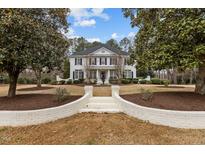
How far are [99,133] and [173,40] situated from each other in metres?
4.17

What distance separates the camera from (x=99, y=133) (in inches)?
238

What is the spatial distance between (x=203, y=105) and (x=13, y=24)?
21.7 ft

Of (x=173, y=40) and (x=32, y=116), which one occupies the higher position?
(x=173, y=40)

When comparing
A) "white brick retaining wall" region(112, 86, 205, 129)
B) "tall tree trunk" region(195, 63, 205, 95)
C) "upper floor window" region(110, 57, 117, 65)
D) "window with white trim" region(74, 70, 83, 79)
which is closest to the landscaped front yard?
"white brick retaining wall" region(112, 86, 205, 129)

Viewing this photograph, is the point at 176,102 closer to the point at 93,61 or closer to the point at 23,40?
the point at 23,40

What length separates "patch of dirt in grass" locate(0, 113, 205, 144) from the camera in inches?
225

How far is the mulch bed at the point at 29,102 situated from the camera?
23.9 feet

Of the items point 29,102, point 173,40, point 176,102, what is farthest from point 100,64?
point 176,102

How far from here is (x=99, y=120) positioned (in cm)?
679

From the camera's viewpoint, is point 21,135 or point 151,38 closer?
point 21,135

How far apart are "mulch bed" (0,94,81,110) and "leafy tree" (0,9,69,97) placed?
2.13 feet

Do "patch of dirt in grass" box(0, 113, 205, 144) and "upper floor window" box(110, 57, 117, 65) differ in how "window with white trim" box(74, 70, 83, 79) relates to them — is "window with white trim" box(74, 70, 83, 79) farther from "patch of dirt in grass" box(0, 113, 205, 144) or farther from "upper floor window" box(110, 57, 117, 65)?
"patch of dirt in grass" box(0, 113, 205, 144)

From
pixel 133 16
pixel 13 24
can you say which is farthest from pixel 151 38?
pixel 13 24
